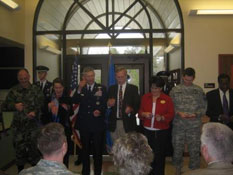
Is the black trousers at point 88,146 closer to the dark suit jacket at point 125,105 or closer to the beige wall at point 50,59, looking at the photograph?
the dark suit jacket at point 125,105

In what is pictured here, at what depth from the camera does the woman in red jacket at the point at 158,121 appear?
12.0ft

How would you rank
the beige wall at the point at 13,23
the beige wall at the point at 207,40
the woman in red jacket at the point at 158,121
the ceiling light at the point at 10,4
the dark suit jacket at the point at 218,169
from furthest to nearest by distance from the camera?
the beige wall at the point at 207,40
the beige wall at the point at 13,23
the ceiling light at the point at 10,4
the woman in red jacket at the point at 158,121
the dark suit jacket at the point at 218,169

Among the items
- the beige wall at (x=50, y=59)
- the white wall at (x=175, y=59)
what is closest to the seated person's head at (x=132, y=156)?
the white wall at (x=175, y=59)

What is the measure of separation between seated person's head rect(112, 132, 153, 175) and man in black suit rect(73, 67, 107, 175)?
2.10 m

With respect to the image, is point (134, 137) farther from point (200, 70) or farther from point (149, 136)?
point (200, 70)

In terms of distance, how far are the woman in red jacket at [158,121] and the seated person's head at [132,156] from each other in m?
2.02

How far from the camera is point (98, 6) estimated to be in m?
5.63

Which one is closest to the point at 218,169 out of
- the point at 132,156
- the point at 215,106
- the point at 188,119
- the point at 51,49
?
the point at 132,156

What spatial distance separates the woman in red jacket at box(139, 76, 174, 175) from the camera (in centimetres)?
367

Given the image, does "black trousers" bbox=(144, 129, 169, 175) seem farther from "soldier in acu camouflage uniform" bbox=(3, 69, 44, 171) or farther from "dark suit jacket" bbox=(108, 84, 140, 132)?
"soldier in acu camouflage uniform" bbox=(3, 69, 44, 171)

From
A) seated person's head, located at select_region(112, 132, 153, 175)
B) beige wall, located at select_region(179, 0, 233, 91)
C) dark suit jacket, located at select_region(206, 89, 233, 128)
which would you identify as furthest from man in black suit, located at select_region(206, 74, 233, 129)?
seated person's head, located at select_region(112, 132, 153, 175)

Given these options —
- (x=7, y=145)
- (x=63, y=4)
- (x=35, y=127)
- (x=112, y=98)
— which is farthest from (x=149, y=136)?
(x=63, y=4)

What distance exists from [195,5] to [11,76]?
3.83 meters

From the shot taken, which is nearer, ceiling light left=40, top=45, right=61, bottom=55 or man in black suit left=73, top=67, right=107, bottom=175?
man in black suit left=73, top=67, right=107, bottom=175
